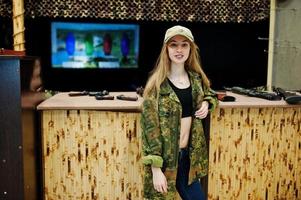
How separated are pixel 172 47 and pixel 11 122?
108cm

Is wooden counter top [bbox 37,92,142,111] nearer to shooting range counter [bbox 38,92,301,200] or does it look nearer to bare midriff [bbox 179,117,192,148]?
shooting range counter [bbox 38,92,301,200]

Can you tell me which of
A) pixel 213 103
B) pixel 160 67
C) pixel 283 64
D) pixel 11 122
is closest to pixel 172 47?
pixel 160 67

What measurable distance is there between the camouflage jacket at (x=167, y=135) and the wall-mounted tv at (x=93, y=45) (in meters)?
3.57

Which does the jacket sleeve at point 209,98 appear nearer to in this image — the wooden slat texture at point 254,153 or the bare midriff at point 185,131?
the bare midriff at point 185,131

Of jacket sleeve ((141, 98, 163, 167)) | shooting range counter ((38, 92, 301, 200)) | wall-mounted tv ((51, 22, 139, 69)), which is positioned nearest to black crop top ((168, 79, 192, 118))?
jacket sleeve ((141, 98, 163, 167))

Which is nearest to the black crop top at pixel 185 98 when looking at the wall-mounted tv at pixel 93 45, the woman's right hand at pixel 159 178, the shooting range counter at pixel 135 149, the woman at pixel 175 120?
the woman at pixel 175 120

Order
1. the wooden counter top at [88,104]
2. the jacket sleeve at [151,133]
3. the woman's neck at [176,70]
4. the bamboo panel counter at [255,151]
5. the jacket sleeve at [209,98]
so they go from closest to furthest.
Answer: the jacket sleeve at [151,133] < the woman's neck at [176,70] < the jacket sleeve at [209,98] < the wooden counter top at [88,104] < the bamboo panel counter at [255,151]

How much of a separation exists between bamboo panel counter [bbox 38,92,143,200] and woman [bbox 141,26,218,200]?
56cm

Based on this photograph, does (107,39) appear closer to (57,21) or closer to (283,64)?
(57,21)

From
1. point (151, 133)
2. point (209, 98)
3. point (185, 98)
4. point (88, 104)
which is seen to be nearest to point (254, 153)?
point (209, 98)

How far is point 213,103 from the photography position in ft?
7.54

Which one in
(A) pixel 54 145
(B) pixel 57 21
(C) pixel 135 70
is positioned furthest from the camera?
(C) pixel 135 70

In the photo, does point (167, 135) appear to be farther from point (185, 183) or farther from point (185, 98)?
point (185, 183)

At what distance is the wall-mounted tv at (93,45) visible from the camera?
5.53 meters
